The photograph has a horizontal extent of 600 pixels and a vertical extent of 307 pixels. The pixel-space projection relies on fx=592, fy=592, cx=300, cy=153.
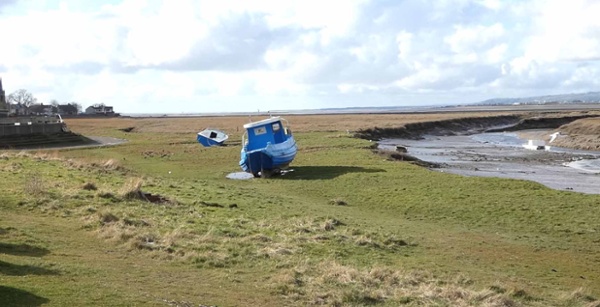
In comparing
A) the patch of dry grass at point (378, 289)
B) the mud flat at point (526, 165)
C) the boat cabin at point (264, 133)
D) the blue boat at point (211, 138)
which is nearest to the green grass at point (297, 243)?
the patch of dry grass at point (378, 289)

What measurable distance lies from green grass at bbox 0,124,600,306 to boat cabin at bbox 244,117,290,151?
24.5 feet

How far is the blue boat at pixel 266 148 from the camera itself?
3853 cm

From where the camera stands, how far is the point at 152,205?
74.8 feet

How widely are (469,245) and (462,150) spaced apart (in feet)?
157

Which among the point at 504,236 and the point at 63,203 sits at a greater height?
the point at 63,203

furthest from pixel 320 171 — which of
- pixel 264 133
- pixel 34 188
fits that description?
pixel 34 188

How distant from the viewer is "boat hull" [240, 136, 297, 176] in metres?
38.4

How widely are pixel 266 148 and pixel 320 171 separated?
3.83m

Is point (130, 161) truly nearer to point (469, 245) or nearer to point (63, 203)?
point (63, 203)

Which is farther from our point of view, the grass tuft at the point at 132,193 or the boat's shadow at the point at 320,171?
the boat's shadow at the point at 320,171

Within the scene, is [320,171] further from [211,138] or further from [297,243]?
[211,138]

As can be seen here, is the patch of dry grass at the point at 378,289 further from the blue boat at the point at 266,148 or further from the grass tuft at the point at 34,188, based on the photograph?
the blue boat at the point at 266,148

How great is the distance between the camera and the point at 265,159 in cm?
3853

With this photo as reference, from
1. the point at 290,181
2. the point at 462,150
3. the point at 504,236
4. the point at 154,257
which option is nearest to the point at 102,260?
the point at 154,257
